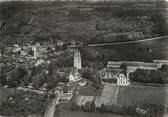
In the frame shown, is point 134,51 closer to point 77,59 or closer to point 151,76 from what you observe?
point 151,76

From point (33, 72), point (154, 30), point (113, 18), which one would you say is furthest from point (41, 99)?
→ point (154, 30)

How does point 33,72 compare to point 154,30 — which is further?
point 154,30

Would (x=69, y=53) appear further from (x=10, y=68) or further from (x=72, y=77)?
(x=10, y=68)

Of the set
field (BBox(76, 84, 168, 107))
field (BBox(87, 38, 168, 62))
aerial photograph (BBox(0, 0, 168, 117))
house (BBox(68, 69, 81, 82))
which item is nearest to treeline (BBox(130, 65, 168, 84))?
aerial photograph (BBox(0, 0, 168, 117))

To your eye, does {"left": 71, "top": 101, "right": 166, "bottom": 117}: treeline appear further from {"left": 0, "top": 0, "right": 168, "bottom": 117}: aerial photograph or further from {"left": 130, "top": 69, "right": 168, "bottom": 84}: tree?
{"left": 130, "top": 69, "right": 168, "bottom": 84}: tree

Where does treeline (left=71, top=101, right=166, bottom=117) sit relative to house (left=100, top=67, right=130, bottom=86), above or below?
below

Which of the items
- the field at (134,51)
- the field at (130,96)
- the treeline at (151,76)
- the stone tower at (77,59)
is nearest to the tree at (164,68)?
the treeline at (151,76)

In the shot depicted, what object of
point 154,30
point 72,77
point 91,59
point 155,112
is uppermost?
point 154,30

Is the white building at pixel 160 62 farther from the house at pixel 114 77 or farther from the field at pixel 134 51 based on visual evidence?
the house at pixel 114 77
